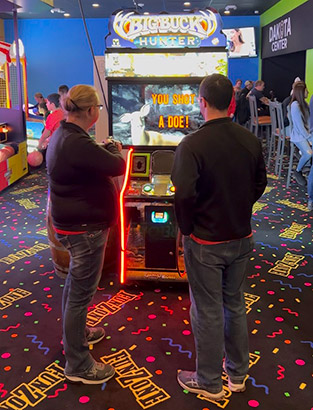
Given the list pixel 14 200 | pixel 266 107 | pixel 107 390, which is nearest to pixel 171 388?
pixel 107 390

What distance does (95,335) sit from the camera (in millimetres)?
2506

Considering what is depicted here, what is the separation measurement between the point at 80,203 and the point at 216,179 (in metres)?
0.61

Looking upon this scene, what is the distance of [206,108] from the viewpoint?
5.98ft

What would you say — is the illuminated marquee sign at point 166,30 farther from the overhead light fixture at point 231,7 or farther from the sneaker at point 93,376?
the overhead light fixture at point 231,7

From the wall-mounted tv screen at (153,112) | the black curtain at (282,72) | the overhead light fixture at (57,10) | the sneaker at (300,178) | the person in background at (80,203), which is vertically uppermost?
the overhead light fixture at (57,10)

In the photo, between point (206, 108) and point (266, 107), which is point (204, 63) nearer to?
point (206, 108)

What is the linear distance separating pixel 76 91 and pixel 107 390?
1364 mm

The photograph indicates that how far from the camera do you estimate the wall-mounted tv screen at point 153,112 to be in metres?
3.12

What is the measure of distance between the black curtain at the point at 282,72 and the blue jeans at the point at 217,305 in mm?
9455

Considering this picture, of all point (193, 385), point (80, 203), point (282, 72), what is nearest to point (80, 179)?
point (80, 203)

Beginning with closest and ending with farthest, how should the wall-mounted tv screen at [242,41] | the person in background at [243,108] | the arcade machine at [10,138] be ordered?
the arcade machine at [10,138] → the person in background at [243,108] → the wall-mounted tv screen at [242,41]

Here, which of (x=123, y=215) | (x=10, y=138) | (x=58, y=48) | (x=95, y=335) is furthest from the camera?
(x=58, y=48)

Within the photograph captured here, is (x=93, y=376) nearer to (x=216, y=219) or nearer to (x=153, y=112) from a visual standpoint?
(x=216, y=219)

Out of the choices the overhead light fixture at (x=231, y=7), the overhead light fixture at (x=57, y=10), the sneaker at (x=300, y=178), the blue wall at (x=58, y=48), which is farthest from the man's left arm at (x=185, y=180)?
the blue wall at (x=58, y=48)
